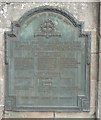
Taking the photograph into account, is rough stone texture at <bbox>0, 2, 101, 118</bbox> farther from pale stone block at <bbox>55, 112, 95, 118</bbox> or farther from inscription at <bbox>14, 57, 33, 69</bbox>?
inscription at <bbox>14, 57, 33, 69</bbox>

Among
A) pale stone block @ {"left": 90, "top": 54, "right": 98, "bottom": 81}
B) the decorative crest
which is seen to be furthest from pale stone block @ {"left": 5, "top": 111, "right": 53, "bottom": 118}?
the decorative crest

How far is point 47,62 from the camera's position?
174 inches

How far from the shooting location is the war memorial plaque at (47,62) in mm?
4391

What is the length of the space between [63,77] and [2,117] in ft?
3.51

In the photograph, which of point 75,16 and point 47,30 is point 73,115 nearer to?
point 47,30

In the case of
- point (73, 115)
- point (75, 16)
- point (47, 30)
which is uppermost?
point (75, 16)

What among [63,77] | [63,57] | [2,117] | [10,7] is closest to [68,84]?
[63,77]

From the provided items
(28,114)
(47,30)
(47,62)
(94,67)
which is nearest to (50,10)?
(47,30)

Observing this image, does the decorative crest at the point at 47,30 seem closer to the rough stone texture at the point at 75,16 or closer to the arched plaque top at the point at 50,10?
the arched plaque top at the point at 50,10

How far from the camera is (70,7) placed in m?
4.39

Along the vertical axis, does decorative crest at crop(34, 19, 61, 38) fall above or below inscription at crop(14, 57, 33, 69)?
above

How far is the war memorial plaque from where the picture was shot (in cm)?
439

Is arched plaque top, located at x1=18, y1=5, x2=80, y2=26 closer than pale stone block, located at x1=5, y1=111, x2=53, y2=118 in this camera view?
Yes

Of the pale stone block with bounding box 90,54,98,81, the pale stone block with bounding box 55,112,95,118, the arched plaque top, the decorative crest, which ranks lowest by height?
the pale stone block with bounding box 55,112,95,118
